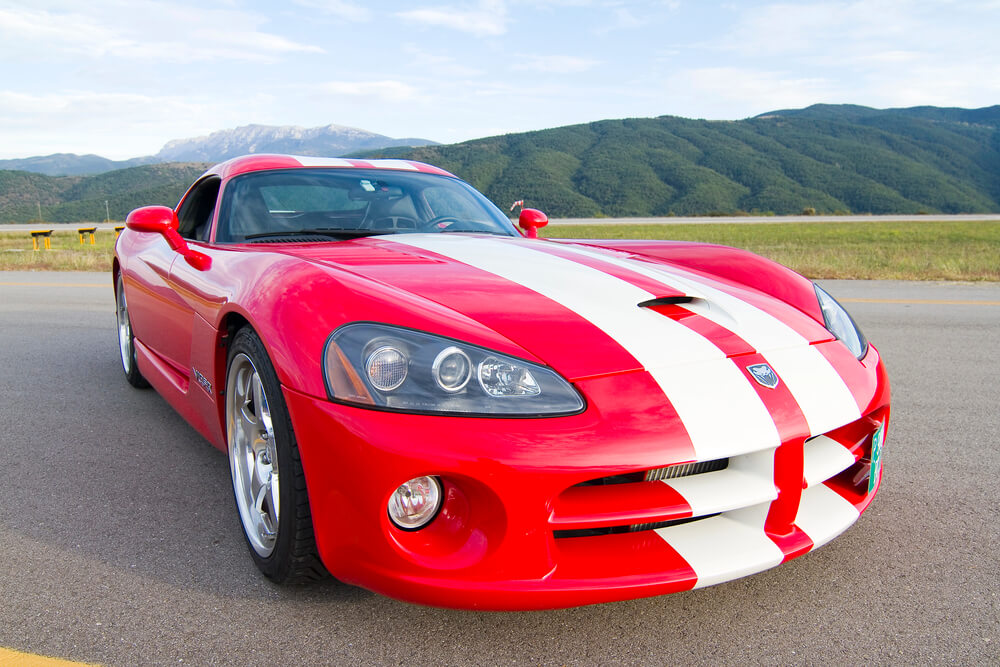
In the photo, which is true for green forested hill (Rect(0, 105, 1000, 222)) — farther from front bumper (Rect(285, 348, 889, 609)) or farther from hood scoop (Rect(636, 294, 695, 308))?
front bumper (Rect(285, 348, 889, 609))

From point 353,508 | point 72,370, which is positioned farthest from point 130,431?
point 353,508

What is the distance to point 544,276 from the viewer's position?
2.39 meters

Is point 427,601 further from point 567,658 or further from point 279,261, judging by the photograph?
point 279,261

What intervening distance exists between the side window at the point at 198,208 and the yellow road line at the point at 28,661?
1.99m

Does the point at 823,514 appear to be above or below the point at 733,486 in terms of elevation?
below

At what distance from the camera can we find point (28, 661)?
1715 millimetres

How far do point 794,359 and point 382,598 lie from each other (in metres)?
1.27

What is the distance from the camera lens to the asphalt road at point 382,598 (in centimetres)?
177

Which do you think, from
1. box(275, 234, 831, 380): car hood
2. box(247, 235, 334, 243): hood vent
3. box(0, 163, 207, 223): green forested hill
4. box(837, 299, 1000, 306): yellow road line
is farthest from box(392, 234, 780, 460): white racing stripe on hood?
box(0, 163, 207, 223): green forested hill

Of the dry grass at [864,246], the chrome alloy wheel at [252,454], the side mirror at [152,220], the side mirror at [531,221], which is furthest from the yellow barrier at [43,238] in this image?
the chrome alloy wheel at [252,454]

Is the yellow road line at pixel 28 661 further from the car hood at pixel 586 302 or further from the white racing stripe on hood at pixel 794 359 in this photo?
the white racing stripe on hood at pixel 794 359

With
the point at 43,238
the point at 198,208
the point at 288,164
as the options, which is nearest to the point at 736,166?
the point at 43,238

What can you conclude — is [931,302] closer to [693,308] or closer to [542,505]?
[693,308]

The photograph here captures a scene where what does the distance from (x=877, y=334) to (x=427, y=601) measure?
5.17 metres
